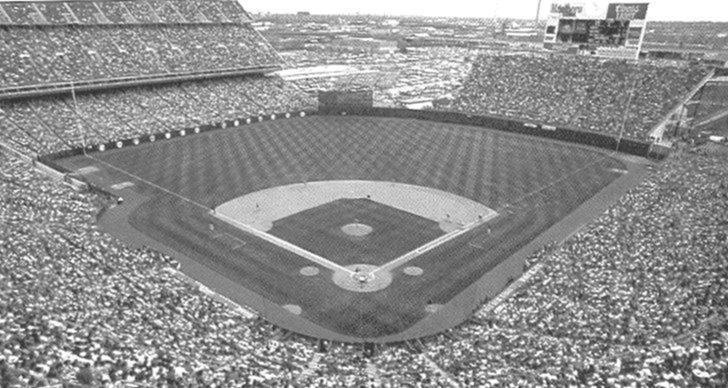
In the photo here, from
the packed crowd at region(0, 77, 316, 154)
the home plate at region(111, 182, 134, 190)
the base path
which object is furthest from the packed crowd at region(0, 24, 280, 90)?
the base path

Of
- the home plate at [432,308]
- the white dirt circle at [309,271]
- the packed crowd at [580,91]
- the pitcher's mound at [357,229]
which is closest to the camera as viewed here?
the home plate at [432,308]

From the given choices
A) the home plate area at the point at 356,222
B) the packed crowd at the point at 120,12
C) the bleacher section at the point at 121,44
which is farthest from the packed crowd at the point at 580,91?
the packed crowd at the point at 120,12

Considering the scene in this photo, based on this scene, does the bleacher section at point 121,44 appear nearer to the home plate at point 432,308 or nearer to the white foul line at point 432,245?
the white foul line at point 432,245

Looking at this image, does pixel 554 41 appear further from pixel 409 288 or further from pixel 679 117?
pixel 409 288

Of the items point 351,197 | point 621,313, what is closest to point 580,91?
point 351,197

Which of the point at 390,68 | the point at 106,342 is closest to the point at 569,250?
the point at 106,342

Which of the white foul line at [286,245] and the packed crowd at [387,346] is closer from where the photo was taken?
the packed crowd at [387,346]
